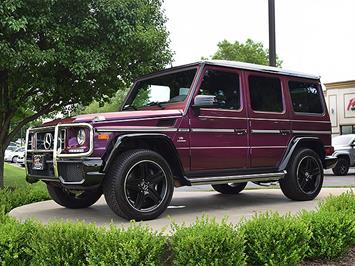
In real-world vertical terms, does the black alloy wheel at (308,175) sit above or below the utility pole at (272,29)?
below

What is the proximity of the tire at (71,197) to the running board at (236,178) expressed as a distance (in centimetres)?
159

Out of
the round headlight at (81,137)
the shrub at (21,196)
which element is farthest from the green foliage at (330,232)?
the shrub at (21,196)

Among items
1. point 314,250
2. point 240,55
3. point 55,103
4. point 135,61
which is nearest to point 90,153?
point 314,250

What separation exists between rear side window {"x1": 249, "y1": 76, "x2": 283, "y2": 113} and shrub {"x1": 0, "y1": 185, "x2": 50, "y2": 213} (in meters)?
3.76

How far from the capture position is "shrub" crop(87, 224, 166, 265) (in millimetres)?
3732

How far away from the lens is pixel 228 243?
12.7ft

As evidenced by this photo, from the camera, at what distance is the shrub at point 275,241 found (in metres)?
4.05

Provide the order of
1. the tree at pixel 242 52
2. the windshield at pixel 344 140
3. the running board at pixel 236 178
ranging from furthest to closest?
1. the tree at pixel 242 52
2. the windshield at pixel 344 140
3. the running board at pixel 236 178

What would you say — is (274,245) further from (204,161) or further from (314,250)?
(204,161)

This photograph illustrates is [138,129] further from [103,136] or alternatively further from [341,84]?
[341,84]

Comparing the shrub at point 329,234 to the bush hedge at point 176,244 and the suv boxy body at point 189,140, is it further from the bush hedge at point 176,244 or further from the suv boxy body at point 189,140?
the suv boxy body at point 189,140

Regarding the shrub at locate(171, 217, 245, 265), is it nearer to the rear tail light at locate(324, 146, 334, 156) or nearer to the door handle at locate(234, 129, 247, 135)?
the door handle at locate(234, 129, 247, 135)

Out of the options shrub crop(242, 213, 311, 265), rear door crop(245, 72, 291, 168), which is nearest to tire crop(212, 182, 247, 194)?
rear door crop(245, 72, 291, 168)

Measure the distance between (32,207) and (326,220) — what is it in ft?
14.0
